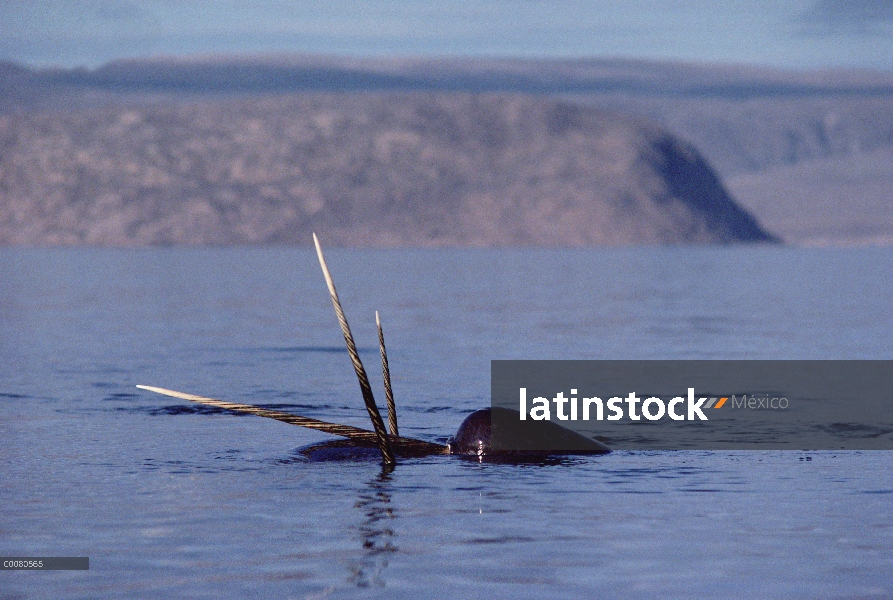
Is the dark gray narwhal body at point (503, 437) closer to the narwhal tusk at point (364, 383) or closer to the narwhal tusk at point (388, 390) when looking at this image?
the narwhal tusk at point (388, 390)

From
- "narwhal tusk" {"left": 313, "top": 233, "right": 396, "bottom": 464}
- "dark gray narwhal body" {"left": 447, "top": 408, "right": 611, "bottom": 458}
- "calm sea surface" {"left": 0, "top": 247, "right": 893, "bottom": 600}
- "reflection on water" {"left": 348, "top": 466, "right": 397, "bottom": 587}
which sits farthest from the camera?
"dark gray narwhal body" {"left": 447, "top": 408, "right": 611, "bottom": 458}

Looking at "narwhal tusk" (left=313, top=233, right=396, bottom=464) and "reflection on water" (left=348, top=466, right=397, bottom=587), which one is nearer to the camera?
"reflection on water" (left=348, top=466, right=397, bottom=587)

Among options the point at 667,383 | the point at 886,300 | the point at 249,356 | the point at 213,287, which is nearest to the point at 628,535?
the point at 667,383

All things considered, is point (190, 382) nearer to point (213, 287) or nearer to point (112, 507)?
point (112, 507)

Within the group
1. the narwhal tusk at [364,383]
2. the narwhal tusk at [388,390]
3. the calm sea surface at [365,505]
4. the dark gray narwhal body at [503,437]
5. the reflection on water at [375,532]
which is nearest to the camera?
the calm sea surface at [365,505]

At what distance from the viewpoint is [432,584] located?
10.5 meters

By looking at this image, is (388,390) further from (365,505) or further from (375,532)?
(375,532)

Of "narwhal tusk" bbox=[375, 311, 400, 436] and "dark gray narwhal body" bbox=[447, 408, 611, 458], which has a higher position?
"narwhal tusk" bbox=[375, 311, 400, 436]

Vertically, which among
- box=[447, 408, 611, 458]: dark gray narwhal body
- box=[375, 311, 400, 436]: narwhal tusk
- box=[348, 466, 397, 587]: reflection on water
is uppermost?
box=[375, 311, 400, 436]: narwhal tusk

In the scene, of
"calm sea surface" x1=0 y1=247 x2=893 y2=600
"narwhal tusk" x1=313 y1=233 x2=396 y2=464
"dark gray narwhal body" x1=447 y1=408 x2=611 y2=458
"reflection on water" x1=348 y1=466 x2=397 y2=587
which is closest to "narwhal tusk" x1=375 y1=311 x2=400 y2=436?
"narwhal tusk" x1=313 y1=233 x2=396 y2=464

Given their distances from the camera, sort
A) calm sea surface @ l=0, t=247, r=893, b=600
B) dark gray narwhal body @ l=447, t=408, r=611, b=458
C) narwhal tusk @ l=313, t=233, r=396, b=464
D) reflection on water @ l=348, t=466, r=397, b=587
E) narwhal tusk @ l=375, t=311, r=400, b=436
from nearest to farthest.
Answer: calm sea surface @ l=0, t=247, r=893, b=600 < reflection on water @ l=348, t=466, r=397, b=587 < narwhal tusk @ l=313, t=233, r=396, b=464 < narwhal tusk @ l=375, t=311, r=400, b=436 < dark gray narwhal body @ l=447, t=408, r=611, b=458

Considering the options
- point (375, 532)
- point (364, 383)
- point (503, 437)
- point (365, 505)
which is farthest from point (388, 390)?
point (375, 532)

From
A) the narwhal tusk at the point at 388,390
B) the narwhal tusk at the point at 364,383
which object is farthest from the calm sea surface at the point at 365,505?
the narwhal tusk at the point at 388,390

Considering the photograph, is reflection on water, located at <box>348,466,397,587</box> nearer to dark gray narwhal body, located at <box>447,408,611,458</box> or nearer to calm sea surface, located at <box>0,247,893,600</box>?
calm sea surface, located at <box>0,247,893,600</box>
